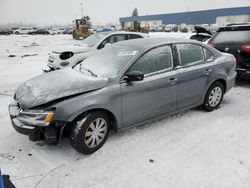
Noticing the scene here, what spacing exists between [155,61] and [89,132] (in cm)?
162

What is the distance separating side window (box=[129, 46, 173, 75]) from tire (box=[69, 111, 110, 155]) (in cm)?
92

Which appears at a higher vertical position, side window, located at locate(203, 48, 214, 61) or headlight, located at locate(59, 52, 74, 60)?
side window, located at locate(203, 48, 214, 61)

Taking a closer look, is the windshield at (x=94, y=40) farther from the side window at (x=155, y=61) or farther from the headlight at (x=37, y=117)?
the headlight at (x=37, y=117)

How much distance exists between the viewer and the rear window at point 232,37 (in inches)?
236

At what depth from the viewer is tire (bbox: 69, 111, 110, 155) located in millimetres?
3143

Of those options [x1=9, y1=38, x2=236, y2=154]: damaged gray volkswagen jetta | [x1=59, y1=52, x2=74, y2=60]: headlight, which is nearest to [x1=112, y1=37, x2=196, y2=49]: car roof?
[x1=9, y1=38, x2=236, y2=154]: damaged gray volkswagen jetta

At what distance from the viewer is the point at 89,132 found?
3271 mm

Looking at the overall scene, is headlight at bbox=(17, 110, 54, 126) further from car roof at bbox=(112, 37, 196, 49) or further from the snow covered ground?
car roof at bbox=(112, 37, 196, 49)

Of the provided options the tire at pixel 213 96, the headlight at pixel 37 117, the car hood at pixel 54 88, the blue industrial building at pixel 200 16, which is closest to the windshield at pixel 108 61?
the car hood at pixel 54 88

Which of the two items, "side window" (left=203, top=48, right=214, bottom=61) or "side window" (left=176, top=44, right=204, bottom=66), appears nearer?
"side window" (left=176, top=44, right=204, bottom=66)

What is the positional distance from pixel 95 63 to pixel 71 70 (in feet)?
1.47

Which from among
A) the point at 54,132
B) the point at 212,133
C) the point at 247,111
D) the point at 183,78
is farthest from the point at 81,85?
the point at 247,111

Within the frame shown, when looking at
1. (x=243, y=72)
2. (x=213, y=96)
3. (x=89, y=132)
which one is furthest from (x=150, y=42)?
(x=243, y=72)

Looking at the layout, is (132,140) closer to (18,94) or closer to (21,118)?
(21,118)
